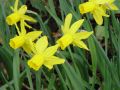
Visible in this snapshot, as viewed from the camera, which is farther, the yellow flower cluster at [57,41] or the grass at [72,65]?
the grass at [72,65]

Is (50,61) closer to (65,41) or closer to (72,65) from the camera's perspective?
(65,41)

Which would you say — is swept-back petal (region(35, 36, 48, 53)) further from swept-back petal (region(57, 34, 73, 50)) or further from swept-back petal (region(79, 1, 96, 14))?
swept-back petal (region(79, 1, 96, 14))

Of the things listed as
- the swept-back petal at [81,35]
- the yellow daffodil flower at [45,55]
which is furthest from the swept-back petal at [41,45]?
the swept-back petal at [81,35]

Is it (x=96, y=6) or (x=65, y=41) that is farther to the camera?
(x=96, y=6)

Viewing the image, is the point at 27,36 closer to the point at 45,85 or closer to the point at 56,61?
the point at 56,61

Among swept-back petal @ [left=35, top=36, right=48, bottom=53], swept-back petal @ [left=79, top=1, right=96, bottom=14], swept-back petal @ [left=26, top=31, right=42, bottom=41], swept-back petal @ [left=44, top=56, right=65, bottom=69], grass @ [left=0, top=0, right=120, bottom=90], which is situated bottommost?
grass @ [left=0, top=0, right=120, bottom=90]

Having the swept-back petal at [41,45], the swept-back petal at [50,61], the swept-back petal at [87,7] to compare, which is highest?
the swept-back petal at [87,7]

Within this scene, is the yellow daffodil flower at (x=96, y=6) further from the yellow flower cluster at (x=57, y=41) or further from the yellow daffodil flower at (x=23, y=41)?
the yellow daffodil flower at (x=23, y=41)

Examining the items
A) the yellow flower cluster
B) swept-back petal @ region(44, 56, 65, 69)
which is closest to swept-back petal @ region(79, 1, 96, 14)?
the yellow flower cluster

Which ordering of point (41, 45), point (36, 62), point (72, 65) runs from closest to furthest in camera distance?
point (36, 62) → point (41, 45) → point (72, 65)

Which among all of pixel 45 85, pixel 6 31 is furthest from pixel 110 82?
pixel 6 31

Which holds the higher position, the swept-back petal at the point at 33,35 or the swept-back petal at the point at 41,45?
the swept-back petal at the point at 33,35

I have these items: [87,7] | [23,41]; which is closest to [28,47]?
[23,41]
